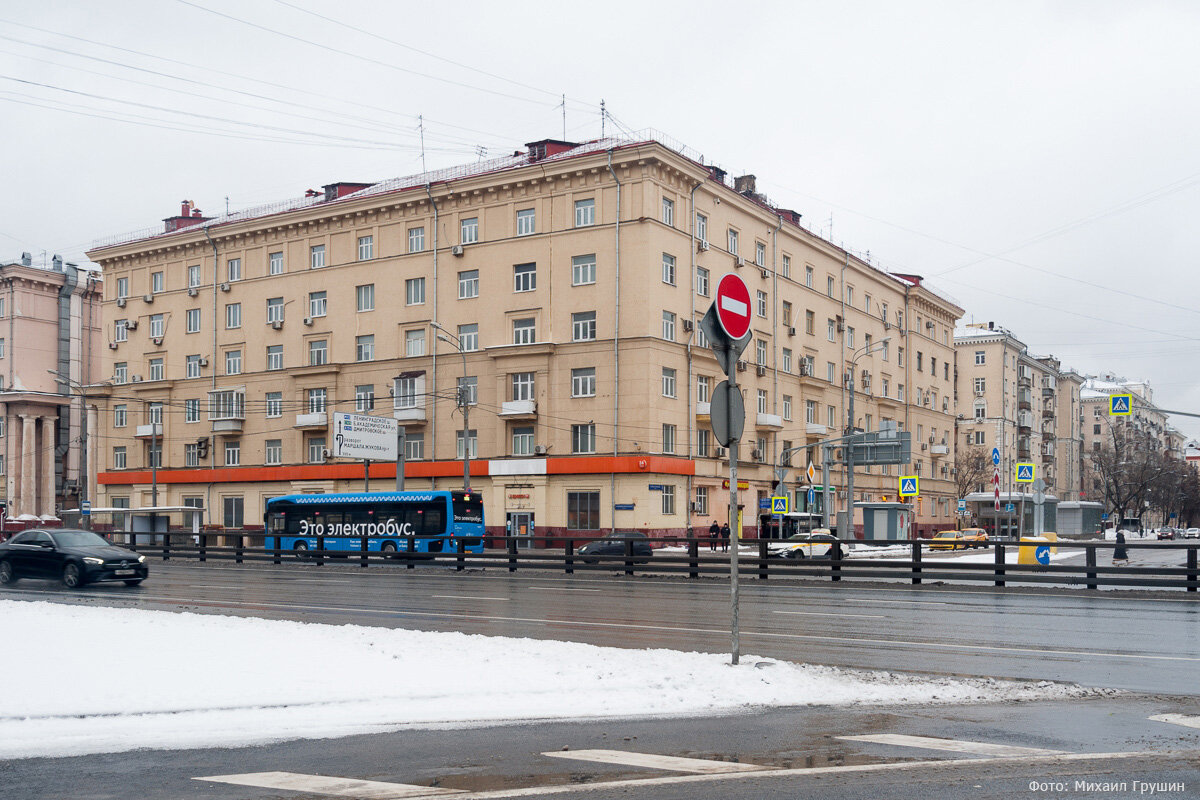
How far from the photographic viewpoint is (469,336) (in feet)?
177

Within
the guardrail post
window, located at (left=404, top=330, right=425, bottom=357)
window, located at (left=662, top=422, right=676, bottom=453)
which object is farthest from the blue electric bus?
the guardrail post

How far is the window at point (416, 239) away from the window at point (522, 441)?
38.6 ft

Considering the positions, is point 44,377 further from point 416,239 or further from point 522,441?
point 522,441

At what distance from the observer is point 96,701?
8594 millimetres

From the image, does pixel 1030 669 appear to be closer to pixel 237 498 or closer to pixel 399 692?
pixel 399 692

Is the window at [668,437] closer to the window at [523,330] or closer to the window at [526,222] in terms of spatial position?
the window at [523,330]

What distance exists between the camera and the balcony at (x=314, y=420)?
57312 millimetres

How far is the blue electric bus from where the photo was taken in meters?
42.5

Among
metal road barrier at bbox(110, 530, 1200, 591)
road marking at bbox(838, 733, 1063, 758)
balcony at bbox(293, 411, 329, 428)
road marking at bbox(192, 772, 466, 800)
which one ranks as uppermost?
balcony at bbox(293, 411, 329, 428)

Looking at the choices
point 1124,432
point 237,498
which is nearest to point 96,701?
point 237,498

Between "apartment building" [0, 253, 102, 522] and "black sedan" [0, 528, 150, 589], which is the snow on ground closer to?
"black sedan" [0, 528, 150, 589]

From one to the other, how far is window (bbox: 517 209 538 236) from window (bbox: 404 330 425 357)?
788 centimetres

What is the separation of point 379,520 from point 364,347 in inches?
652

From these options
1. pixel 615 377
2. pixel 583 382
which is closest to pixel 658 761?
→ pixel 615 377
